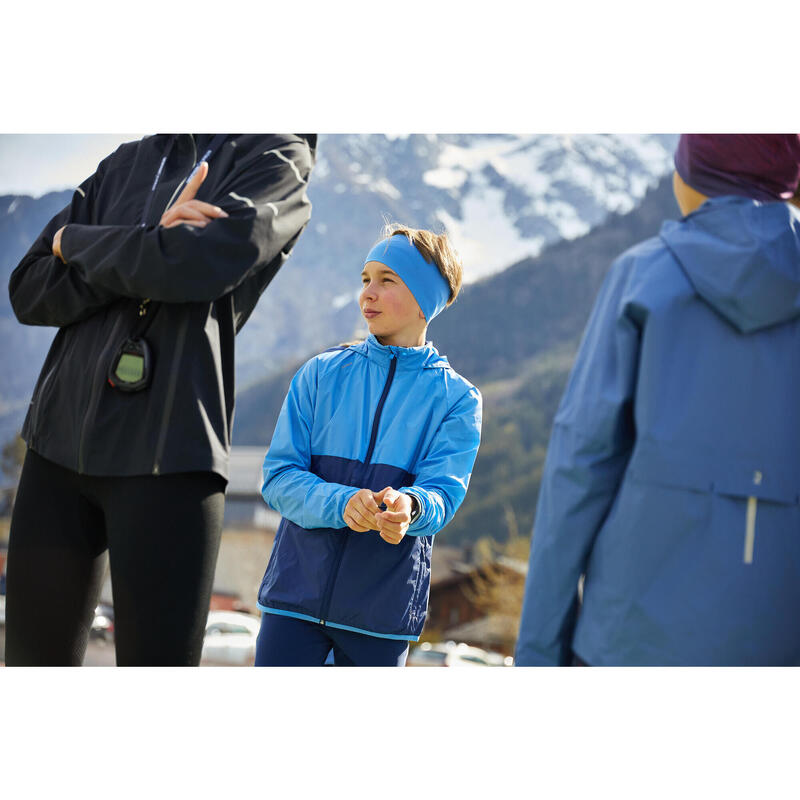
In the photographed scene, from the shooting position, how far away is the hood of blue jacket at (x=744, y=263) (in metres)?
1.83

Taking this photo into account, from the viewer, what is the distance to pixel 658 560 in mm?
1774

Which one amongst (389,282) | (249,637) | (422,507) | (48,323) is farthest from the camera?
(249,637)

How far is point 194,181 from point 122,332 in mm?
374

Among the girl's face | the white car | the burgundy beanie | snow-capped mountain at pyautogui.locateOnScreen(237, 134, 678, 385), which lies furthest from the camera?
snow-capped mountain at pyautogui.locateOnScreen(237, 134, 678, 385)

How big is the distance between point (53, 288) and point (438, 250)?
0.90 metres

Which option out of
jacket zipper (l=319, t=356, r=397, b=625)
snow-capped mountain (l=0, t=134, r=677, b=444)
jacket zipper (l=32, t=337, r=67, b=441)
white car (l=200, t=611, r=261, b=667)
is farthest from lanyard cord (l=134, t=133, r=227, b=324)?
snow-capped mountain (l=0, t=134, r=677, b=444)

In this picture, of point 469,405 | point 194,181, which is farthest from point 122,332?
point 469,405

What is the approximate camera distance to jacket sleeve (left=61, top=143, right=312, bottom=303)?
1.85m

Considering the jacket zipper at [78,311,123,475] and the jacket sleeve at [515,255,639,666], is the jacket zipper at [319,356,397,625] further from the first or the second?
the jacket zipper at [78,311,123,475]

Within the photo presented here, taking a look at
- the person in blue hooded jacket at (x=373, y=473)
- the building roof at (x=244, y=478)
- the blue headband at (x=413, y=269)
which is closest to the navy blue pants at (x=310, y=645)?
the person in blue hooded jacket at (x=373, y=473)

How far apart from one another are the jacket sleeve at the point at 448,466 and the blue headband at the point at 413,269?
0.81 ft

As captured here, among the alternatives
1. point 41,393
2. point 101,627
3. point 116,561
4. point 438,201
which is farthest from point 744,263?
point 438,201

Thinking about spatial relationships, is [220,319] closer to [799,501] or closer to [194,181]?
[194,181]

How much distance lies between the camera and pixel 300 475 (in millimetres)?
2012
